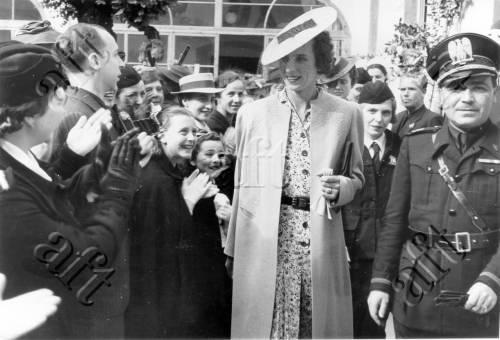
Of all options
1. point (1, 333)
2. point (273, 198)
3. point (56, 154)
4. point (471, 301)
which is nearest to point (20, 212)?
point (56, 154)

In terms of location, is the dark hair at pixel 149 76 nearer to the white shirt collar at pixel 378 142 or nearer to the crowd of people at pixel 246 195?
the crowd of people at pixel 246 195

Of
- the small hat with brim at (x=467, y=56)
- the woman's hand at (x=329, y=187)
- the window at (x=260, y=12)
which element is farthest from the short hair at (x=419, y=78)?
the woman's hand at (x=329, y=187)

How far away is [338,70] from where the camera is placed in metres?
4.70

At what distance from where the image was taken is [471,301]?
4.73 m

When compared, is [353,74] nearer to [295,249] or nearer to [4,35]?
[295,249]

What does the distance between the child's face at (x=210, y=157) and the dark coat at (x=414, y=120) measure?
1.04m

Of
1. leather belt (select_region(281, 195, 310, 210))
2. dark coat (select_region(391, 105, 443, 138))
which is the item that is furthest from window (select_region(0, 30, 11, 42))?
dark coat (select_region(391, 105, 443, 138))

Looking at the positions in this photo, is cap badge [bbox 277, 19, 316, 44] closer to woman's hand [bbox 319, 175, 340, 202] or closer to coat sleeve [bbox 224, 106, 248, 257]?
coat sleeve [bbox 224, 106, 248, 257]

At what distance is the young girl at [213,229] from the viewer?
15.2 feet

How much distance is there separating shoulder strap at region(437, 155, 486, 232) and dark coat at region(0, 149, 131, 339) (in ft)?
6.07

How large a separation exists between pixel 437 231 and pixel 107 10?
7.61 feet

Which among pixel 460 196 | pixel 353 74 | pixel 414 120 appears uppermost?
pixel 353 74

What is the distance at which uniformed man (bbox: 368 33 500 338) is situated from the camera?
4715 mm

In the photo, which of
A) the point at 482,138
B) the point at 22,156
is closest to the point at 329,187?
the point at 482,138
